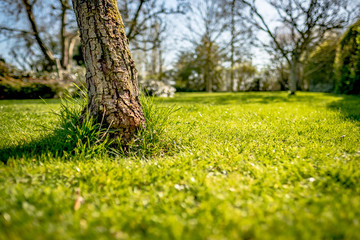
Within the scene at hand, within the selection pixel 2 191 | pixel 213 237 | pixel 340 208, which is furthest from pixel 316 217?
pixel 2 191

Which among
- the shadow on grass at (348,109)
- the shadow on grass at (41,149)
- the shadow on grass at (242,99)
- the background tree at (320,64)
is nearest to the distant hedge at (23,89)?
the shadow on grass at (242,99)

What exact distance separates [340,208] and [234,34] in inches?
794

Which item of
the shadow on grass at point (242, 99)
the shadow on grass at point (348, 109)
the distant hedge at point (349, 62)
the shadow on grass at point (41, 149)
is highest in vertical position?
the distant hedge at point (349, 62)

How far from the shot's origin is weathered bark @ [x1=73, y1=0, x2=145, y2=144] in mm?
2486

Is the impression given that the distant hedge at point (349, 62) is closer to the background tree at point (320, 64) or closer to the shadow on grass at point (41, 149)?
the background tree at point (320, 64)

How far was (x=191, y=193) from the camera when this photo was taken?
1.68 m

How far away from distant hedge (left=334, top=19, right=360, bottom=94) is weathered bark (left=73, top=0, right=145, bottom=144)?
12.4m

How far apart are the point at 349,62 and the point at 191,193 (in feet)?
46.4

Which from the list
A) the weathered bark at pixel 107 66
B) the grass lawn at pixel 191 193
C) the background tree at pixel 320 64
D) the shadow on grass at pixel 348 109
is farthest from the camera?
the background tree at pixel 320 64

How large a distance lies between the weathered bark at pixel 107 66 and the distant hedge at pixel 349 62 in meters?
12.4

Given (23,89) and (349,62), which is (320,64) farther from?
(23,89)

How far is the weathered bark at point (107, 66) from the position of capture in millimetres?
2486

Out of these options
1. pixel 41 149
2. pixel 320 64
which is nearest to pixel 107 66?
pixel 41 149

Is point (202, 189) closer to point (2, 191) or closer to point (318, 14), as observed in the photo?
point (2, 191)
